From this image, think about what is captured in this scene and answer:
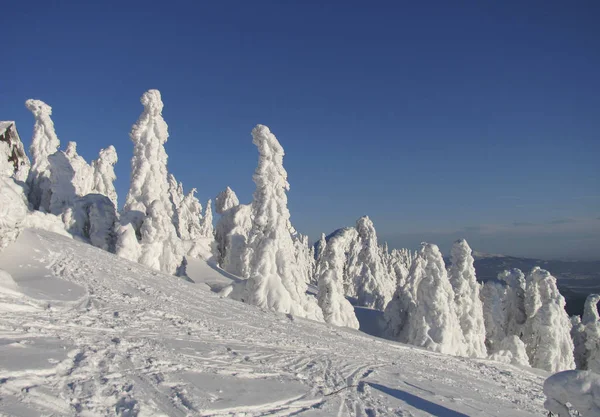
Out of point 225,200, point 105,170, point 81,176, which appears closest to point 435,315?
point 225,200

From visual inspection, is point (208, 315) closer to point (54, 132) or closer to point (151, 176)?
point (151, 176)

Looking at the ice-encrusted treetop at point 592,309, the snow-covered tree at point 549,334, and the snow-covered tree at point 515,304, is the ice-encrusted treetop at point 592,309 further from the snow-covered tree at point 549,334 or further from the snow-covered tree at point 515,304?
the snow-covered tree at point 515,304

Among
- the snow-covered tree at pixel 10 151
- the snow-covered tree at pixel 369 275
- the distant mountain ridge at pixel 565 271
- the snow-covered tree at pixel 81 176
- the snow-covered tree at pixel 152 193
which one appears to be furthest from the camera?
the distant mountain ridge at pixel 565 271

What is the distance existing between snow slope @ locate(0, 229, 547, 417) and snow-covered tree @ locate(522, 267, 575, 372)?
15.8m

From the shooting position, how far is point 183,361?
26.6ft

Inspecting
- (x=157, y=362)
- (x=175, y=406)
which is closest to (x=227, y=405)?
(x=175, y=406)

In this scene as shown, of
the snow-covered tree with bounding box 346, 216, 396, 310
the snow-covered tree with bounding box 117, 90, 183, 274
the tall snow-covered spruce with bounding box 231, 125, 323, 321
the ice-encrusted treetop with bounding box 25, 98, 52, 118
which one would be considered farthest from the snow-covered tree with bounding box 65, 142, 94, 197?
the snow-covered tree with bounding box 346, 216, 396, 310

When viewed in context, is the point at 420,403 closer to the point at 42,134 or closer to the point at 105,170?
the point at 42,134

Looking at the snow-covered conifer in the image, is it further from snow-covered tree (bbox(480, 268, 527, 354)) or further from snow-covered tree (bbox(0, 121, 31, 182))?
snow-covered tree (bbox(0, 121, 31, 182))

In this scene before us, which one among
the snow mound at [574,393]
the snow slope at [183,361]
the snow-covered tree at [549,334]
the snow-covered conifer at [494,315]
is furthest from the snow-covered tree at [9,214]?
the snow-covered conifer at [494,315]

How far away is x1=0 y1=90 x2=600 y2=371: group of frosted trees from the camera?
24094 mm

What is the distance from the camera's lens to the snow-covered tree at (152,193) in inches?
1059

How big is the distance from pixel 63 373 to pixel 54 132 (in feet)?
104

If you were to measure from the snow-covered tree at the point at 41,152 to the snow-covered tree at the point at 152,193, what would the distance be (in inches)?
223
